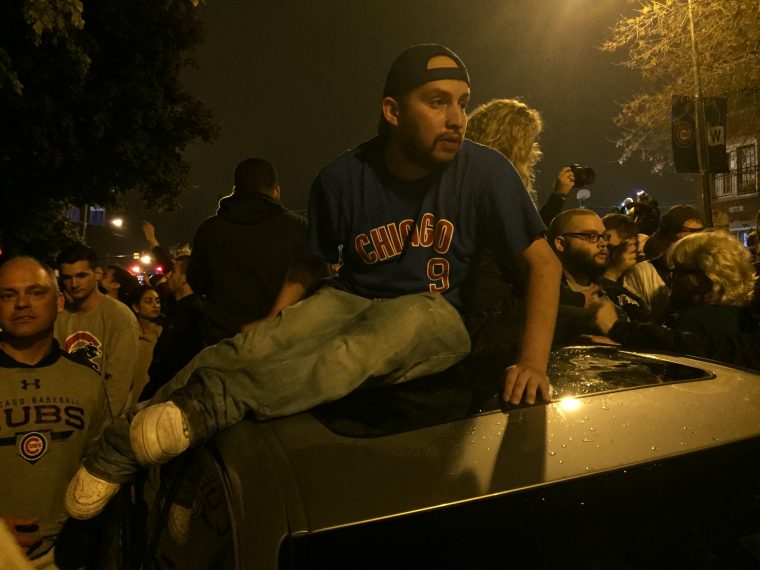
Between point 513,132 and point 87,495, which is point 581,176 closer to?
point 513,132

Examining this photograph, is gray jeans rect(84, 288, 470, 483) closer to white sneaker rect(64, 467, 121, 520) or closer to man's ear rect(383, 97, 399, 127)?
white sneaker rect(64, 467, 121, 520)

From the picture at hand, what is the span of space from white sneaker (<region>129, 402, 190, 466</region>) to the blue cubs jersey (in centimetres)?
93

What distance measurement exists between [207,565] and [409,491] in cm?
49

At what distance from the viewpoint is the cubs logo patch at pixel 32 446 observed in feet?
7.97

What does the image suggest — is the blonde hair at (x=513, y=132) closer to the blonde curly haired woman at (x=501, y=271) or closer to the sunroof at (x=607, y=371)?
the blonde curly haired woman at (x=501, y=271)

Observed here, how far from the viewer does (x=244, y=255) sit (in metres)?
3.70

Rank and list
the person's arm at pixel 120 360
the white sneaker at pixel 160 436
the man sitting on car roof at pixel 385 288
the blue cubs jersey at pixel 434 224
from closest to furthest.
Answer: the white sneaker at pixel 160 436 → the man sitting on car roof at pixel 385 288 → the blue cubs jersey at pixel 434 224 → the person's arm at pixel 120 360

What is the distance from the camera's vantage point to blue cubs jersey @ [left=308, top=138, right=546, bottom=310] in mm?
2213

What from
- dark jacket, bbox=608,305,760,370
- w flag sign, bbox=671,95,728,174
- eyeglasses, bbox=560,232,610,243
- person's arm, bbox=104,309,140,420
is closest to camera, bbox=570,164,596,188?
eyeglasses, bbox=560,232,610,243

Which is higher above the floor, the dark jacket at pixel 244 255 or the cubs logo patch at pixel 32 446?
the dark jacket at pixel 244 255

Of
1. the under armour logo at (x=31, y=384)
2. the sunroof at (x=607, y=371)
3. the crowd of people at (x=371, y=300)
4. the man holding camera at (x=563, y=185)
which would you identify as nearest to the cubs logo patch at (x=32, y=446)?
the crowd of people at (x=371, y=300)

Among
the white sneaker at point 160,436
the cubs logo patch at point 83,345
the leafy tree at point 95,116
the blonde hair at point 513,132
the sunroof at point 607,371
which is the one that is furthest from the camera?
the leafy tree at point 95,116

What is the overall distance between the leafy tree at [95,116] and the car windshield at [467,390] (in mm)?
11634

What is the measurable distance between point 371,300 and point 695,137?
449 inches
